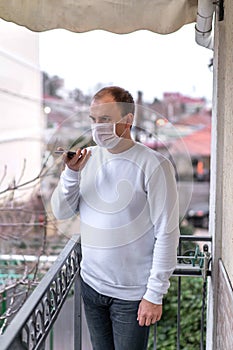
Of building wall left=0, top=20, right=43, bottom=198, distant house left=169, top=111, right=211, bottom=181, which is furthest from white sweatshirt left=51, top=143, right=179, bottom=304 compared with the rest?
building wall left=0, top=20, right=43, bottom=198

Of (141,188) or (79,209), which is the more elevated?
(141,188)

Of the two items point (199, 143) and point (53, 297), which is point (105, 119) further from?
point (199, 143)

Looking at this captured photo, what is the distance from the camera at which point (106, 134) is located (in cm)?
166

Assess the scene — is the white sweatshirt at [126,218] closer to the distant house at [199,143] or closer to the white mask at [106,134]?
the white mask at [106,134]

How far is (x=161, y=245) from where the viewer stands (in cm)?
157

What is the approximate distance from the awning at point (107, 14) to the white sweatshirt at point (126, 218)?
81 centimetres

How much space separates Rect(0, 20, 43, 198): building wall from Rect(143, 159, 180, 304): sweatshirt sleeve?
289cm

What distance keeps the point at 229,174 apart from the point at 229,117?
245mm

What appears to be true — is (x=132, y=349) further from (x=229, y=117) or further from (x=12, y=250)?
(x=12, y=250)

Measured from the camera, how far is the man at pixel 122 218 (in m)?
1.57

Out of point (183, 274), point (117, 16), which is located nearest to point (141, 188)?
point (183, 274)

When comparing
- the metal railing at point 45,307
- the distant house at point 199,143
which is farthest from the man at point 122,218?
the distant house at point 199,143

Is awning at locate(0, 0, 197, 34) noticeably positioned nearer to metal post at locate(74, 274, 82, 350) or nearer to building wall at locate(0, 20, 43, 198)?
metal post at locate(74, 274, 82, 350)

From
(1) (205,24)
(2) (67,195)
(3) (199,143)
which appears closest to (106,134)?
(2) (67,195)
